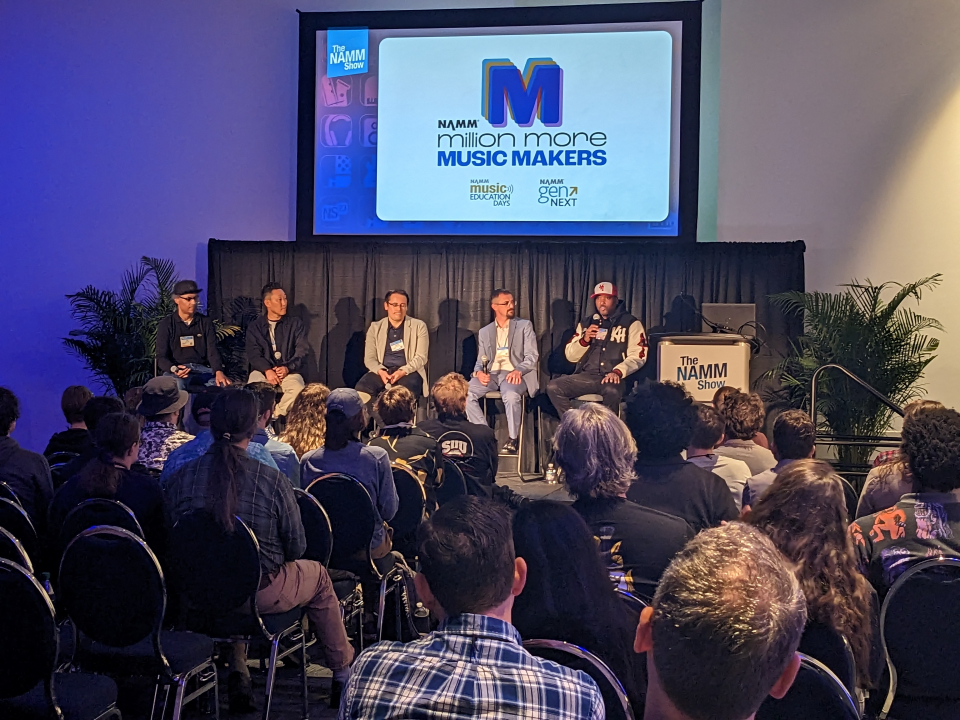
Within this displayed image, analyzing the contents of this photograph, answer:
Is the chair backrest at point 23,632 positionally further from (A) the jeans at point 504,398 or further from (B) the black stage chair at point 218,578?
(A) the jeans at point 504,398

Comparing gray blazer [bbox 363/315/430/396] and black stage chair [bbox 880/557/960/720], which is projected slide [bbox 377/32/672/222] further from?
black stage chair [bbox 880/557/960/720]

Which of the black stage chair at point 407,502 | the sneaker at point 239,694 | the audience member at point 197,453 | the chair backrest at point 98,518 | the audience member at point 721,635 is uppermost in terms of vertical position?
the audience member at point 721,635

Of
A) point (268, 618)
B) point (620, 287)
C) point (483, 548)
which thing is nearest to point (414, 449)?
point (268, 618)

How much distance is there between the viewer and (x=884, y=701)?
2.19 metres

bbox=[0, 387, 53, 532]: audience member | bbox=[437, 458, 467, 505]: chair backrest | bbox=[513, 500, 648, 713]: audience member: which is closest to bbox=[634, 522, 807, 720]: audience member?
bbox=[513, 500, 648, 713]: audience member

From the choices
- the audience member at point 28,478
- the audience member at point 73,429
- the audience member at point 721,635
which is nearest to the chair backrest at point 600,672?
the audience member at point 721,635

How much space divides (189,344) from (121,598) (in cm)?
493

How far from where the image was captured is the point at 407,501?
3592 millimetres

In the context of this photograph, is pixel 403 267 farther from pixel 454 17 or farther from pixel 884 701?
pixel 884 701

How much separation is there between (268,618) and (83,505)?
0.65 m

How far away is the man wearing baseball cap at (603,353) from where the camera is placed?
674 centimetres

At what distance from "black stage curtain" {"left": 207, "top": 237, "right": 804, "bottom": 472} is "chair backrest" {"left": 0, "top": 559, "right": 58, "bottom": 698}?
5710 millimetres

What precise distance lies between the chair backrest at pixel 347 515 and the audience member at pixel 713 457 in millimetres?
1193

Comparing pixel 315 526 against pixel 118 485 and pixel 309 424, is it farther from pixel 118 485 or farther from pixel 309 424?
pixel 309 424
